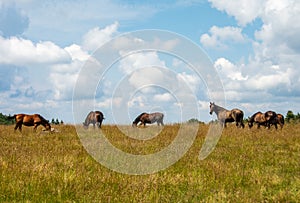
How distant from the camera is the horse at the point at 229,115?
32.1m

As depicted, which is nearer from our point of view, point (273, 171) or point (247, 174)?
point (247, 174)

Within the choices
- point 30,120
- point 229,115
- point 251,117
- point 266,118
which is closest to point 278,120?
point 266,118

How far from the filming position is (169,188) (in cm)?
787

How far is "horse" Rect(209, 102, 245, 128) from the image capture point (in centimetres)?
3206

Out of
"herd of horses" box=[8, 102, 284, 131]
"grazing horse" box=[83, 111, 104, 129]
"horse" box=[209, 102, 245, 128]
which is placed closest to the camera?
"herd of horses" box=[8, 102, 284, 131]

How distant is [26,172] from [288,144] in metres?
11.1

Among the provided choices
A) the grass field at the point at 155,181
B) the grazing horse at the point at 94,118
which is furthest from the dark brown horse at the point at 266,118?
the grass field at the point at 155,181

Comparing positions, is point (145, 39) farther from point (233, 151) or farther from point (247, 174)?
point (247, 174)

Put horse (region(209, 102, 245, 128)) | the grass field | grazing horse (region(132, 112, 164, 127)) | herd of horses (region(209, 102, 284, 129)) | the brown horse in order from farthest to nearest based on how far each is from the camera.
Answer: grazing horse (region(132, 112, 164, 127))
horse (region(209, 102, 245, 128))
herd of horses (region(209, 102, 284, 129))
the brown horse
the grass field

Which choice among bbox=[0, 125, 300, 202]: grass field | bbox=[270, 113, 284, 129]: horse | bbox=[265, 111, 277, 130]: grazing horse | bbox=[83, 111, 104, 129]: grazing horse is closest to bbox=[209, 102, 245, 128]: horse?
bbox=[265, 111, 277, 130]: grazing horse

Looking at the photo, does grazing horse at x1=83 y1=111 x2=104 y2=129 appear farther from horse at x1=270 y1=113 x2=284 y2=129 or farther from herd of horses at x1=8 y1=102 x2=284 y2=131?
horse at x1=270 y1=113 x2=284 y2=129

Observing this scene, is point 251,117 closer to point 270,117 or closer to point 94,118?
point 270,117

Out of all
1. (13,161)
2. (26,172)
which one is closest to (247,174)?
(26,172)

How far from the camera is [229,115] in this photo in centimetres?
3281
